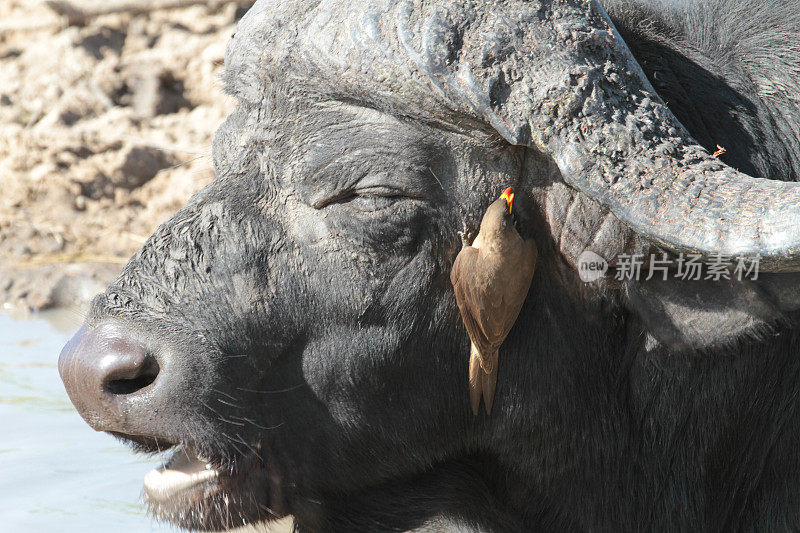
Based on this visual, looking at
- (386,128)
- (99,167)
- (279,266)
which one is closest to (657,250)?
(386,128)

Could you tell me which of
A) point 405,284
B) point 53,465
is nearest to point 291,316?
point 405,284

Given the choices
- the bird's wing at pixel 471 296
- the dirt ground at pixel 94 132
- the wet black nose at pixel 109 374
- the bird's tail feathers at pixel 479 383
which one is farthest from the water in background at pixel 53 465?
the bird's wing at pixel 471 296

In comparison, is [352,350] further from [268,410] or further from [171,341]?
[171,341]

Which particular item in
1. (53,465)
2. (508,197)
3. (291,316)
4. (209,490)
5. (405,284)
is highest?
(508,197)

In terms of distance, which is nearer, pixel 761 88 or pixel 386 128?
pixel 386 128

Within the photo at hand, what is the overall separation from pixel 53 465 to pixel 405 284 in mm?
2936

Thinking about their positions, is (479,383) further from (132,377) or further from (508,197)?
(132,377)

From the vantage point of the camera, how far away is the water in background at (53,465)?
4.61m

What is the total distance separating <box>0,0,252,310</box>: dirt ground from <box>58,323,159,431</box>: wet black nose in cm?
466

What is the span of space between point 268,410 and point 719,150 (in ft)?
4.90

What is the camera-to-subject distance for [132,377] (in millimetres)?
2836

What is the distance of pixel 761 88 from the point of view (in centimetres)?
332

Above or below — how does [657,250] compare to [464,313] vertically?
above

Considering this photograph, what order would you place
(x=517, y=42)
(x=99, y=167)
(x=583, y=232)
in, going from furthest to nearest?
1. (x=99, y=167)
2. (x=583, y=232)
3. (x=517, y=42)
